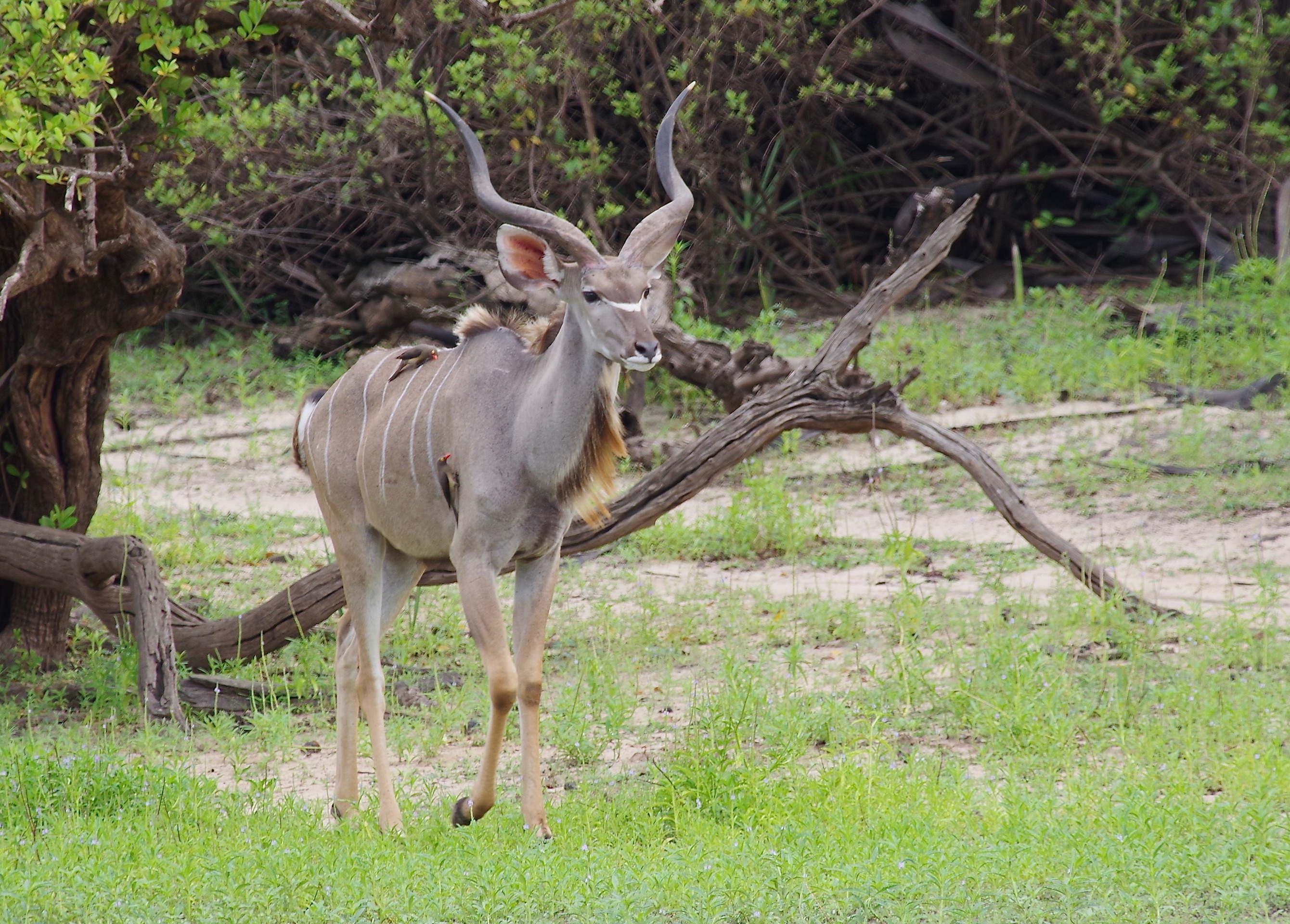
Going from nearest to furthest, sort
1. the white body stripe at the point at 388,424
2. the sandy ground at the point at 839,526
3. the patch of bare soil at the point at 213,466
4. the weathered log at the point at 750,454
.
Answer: the white body stripe at the point at 388,424 → the sandy ground at the point at 839,526 → the weathered log at the point at 750,454 → the patch of bare soil at the point at 213,466

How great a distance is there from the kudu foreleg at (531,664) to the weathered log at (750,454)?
1.32 metres

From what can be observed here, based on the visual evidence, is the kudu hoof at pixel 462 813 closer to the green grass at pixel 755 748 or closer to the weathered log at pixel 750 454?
the green grass at pixel 755 748

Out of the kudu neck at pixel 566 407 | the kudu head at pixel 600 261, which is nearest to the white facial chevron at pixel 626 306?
the kudu head at pixel 600 261

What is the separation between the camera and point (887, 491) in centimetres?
735

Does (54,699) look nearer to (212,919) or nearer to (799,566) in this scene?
(212,919)

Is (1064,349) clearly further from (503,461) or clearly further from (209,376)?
(503,461)

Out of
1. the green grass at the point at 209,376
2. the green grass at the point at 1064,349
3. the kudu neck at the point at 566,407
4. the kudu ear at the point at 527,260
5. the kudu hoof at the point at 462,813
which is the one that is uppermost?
the kudu ear at the point at 527,260

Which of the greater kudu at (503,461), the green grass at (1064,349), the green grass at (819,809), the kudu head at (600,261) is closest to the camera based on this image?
the green grass at (819,809)

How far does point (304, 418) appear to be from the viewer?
4.51 metres

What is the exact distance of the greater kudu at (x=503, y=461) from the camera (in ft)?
12.0

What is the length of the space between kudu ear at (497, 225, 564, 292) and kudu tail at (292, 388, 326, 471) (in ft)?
3.23

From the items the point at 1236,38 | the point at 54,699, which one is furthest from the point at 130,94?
the point at 1236,38

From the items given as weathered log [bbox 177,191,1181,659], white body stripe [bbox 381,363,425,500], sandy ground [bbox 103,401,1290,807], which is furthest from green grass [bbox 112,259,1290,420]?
white body stripe [bbox 381,363,425,500]

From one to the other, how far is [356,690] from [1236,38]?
8.18 meters
